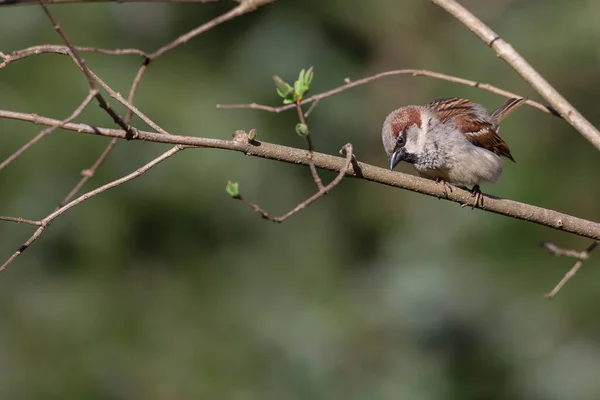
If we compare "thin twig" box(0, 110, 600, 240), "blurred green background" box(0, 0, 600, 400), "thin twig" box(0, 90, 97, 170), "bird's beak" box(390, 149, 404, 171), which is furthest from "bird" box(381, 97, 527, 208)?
"thin twig" box(0, 90, 97, 170)

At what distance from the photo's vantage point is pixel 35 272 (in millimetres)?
6160

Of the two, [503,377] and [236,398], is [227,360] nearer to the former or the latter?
Answer: [236,398]

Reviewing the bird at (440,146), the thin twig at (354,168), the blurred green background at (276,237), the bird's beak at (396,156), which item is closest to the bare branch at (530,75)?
the thin twig at (354,168)

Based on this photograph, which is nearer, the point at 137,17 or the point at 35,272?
the point at 35,272

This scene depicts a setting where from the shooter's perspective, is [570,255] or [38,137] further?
[570,255]

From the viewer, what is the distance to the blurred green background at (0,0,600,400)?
534cm

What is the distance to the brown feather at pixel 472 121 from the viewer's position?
13.0ft

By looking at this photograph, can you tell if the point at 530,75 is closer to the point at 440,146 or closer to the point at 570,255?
the point at 570,255

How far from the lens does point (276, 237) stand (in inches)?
263

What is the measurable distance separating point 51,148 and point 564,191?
137 inches

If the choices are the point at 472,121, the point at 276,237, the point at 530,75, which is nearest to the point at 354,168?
the point at 530,75

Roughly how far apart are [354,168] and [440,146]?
148 centimetres

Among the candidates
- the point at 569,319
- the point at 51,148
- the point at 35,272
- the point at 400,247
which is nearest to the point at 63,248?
the point at 35,272

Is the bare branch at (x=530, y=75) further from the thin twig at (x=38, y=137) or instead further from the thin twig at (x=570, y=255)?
the thin twig at (x=38, y=137)
